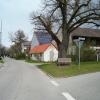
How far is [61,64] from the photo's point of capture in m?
37.5

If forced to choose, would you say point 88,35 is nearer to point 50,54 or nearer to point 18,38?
point 50,54

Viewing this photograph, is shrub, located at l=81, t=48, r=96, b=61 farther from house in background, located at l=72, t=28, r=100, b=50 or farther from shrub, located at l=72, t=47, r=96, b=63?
house in background, located at l=72, t=28, r=100, b=50

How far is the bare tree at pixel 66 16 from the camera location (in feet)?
124

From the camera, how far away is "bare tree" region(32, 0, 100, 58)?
37.9 m

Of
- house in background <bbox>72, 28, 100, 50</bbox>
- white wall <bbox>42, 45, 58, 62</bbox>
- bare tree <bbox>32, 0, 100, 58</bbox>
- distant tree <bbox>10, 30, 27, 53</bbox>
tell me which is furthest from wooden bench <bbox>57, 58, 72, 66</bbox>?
distant tree <bbox>10, 30, 27, 53</bbox>

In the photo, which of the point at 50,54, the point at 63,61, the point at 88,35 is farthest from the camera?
the point at 50,54

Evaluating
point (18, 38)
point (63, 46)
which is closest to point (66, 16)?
point (63, 46)

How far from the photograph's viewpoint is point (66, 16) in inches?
1531

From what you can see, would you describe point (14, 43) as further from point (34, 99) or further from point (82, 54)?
point (34, 99)

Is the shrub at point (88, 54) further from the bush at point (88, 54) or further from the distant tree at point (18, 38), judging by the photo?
the distant tree at point (18, 38)

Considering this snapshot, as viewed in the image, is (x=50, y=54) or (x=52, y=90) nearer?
(x=52, y=90)

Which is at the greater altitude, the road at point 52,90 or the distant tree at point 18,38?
the distant tree at point 18,38

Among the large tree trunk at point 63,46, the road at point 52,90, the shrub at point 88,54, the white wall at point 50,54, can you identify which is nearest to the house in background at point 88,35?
the white wall at point 50,54

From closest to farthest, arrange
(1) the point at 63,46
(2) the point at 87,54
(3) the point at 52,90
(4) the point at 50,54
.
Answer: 1. (3) the point at 52,90
2. (1) the point at 63,46
3. (2) the point at 87,54
4. (4) the point at 50,54
